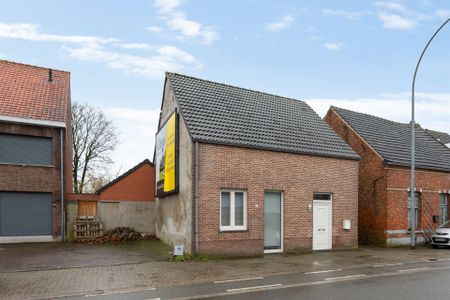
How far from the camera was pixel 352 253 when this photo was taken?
56.4 feet

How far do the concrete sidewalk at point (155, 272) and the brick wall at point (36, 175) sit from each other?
→ 857cm

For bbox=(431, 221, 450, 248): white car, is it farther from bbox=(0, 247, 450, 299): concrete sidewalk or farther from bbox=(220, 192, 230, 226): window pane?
bbox=(220, 192, 230, 226): window pane

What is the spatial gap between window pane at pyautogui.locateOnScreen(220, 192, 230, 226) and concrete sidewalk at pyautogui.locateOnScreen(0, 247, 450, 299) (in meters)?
1.48

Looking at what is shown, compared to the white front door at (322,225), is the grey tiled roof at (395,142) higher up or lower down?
higher up

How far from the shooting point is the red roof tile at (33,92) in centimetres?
2038

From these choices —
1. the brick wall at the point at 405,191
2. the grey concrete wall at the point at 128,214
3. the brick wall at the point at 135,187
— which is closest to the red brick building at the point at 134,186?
the brick wall at the point at 135,187

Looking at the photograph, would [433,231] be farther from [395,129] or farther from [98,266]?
[98,266]

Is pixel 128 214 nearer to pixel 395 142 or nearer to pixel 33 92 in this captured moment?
pixel 33 92

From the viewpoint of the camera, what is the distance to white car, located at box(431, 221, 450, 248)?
19.8 m

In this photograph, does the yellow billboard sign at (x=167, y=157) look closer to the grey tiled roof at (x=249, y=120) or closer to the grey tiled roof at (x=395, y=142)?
the grey tiled roof at (x=249, y=120)

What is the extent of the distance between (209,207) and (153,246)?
4.58m

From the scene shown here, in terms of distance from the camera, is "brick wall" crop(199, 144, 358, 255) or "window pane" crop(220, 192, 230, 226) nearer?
"brick wall" crop(199, 144, 358, 255)

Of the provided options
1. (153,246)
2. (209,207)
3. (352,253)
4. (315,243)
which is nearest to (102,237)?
(153,246)

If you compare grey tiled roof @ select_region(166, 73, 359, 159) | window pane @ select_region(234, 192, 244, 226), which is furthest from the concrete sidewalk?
grey tiled roof @ select_region(166, 73, 359, 159)
